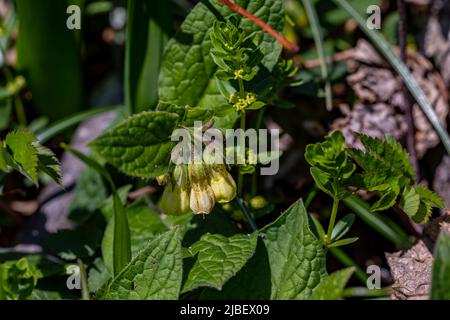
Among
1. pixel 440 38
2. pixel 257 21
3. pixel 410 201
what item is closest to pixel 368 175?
pixel 410 201

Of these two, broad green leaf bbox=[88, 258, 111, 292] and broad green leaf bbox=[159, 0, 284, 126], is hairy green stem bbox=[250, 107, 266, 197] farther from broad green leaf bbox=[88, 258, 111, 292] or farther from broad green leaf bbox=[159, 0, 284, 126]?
broad green leaf bbox=[88, 258, 111, 292]

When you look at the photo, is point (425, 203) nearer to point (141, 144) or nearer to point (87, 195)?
point (141, 144)

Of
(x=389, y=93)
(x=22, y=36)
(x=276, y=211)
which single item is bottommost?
(x=276, y=211)

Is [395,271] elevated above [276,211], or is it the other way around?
[276,211]

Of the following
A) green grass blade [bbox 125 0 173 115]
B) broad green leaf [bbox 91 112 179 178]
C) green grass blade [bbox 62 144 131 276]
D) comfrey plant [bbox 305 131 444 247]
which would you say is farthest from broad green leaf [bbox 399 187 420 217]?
green grass blade [bbox 125 0 173 115]
